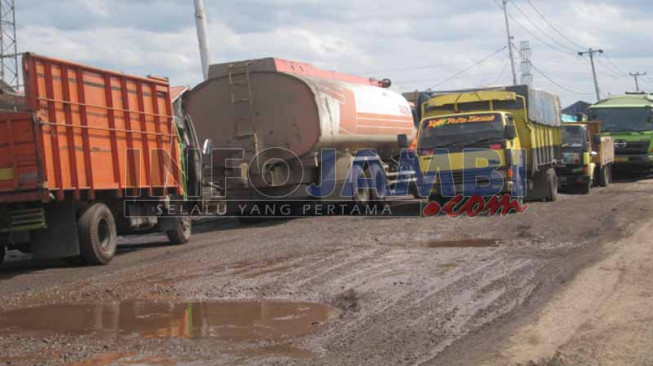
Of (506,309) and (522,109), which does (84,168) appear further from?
(522,109)

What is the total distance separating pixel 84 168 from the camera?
11.4m

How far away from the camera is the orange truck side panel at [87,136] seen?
10.4 m

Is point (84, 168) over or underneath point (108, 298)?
over

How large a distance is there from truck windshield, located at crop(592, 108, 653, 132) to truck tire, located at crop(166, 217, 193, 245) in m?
21.2

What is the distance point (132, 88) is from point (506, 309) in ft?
25.1

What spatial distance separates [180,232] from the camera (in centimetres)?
1464

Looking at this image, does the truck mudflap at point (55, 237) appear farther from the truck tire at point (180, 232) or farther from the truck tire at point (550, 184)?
the truck tire at point (550, 184)

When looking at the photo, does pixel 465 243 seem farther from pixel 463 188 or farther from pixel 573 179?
pixel 573 179

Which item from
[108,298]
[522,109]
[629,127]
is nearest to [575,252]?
[108,298]

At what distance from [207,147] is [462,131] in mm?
5637

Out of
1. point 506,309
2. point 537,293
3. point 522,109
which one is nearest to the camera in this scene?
point 506,309

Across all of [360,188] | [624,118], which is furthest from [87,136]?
[624,118]

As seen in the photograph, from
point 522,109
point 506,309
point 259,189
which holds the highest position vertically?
point 522,109

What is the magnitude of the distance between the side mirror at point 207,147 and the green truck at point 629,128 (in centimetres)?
1884
